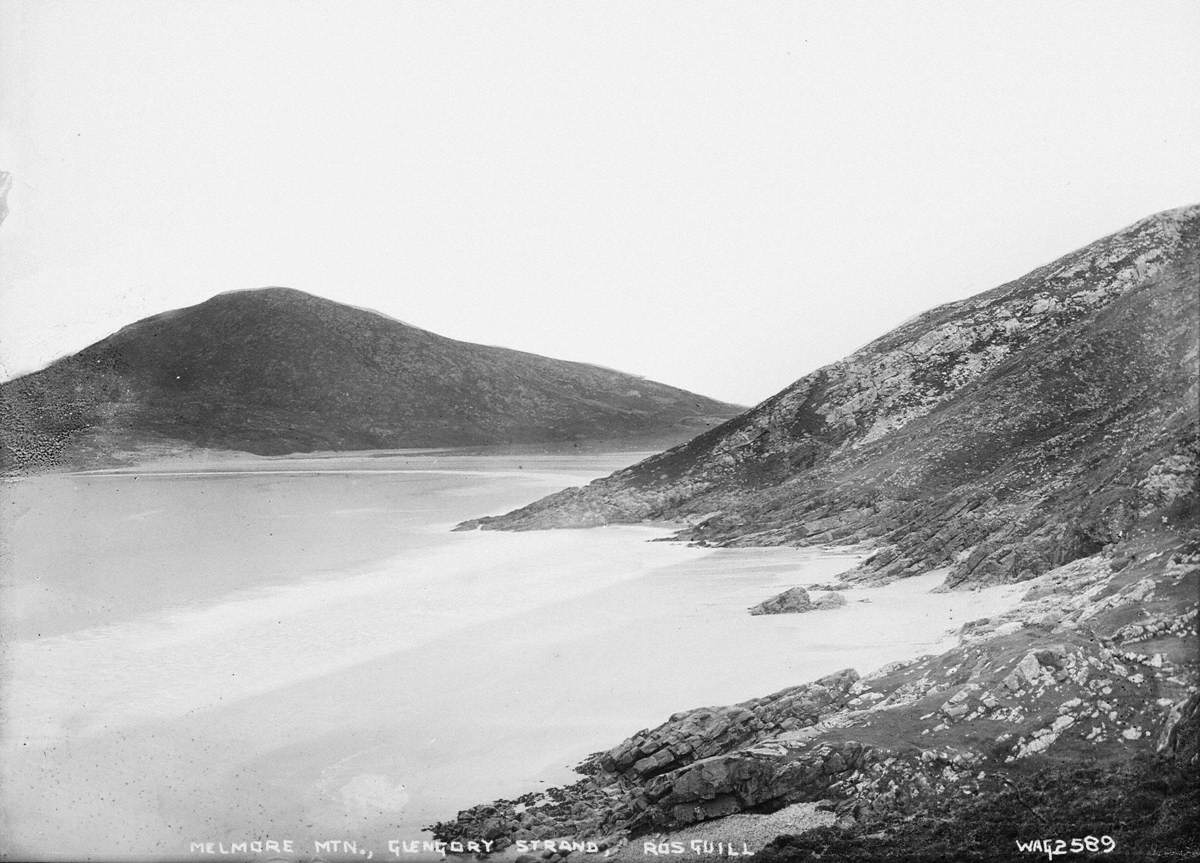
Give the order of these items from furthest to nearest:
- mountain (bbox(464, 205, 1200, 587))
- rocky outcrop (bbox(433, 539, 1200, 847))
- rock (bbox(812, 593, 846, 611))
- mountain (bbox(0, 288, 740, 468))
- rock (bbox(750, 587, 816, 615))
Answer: mountain (bbox(0, 288, 740, 468))
rock (bbox(750, 587, 816, 615))
rock (bbox(812, 593, 846, 611))
mountain (bbox(464, 205, 1200, 587))
rocky outcrop (bbox(433, 539, 1200, 847))

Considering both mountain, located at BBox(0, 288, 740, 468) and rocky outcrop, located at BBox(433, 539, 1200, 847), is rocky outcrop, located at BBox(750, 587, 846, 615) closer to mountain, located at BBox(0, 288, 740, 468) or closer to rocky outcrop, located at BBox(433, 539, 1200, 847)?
rocky outcrop, located at BBox(433, 539, 1200, 847)

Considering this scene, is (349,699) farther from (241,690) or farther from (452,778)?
(452,778)

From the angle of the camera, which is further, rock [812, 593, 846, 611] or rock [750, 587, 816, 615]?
rock [750, 587, 816, 615]

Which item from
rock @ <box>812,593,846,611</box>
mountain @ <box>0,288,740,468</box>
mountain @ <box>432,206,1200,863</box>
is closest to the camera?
mountain @ <box>432,206,1200,863</box>

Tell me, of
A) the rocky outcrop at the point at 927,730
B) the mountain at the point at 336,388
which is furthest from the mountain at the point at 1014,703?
the mountain at the point at 336,388

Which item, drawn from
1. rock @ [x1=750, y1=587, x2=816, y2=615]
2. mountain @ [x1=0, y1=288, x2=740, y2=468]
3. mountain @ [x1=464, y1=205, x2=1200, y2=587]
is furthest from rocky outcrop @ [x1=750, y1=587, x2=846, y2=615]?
mountain @ [x1=0, y1=288, x2=740, y2=468]

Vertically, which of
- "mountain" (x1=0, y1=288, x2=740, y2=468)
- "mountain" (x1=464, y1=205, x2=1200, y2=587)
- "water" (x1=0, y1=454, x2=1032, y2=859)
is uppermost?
"mountain" (x1=0, y1=288, x2=740, y2=468)

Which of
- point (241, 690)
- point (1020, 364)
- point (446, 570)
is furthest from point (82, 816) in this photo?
point (1020, 364)
